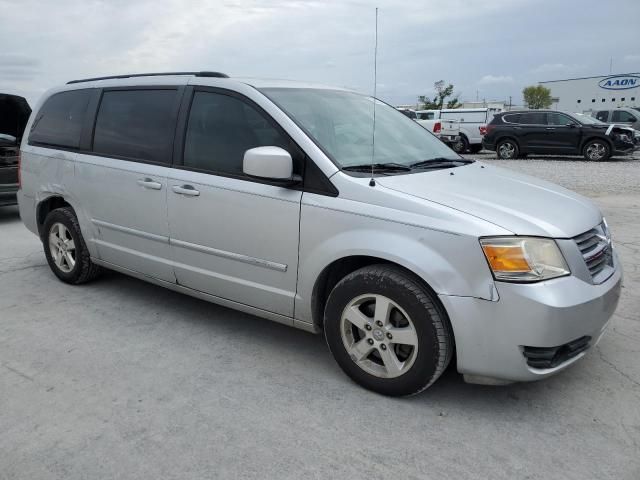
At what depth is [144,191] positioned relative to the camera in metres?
3.96

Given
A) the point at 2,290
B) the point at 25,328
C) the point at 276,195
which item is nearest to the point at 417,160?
the point at 276,195

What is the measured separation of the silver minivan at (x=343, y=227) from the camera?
2670 millimetres

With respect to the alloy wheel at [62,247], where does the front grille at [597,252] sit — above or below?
above

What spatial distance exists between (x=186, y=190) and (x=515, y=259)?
213cm

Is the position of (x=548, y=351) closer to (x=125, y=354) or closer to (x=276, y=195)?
(x=276, y=195)

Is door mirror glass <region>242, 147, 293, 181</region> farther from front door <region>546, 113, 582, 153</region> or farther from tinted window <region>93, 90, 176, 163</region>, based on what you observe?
front door <region>546, 113, 582, 153</region>

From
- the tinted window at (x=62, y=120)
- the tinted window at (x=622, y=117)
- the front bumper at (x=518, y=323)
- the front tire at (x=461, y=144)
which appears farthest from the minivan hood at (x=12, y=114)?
the tinted window at (x=622, y=117)

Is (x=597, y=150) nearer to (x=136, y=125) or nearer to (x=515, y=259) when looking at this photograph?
(x=136, y=125)

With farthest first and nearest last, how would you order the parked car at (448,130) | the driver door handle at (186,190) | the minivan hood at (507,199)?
the parked car at (448,130) < the driver door handle at (186,190) < the minivan hood at (507,199)

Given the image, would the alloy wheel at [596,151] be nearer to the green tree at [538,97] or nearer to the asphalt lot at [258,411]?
the asphalt lot at [258,411]

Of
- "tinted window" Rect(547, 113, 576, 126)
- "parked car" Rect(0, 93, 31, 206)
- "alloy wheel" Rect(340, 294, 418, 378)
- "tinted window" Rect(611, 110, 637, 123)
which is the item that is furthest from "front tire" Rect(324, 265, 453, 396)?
"tinted window" Rect(611, 110, 637, 123)

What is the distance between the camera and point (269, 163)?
3062mm

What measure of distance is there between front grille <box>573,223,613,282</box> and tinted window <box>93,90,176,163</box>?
2.67 meters

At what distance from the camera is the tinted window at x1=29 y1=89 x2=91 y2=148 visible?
467 centimetres
